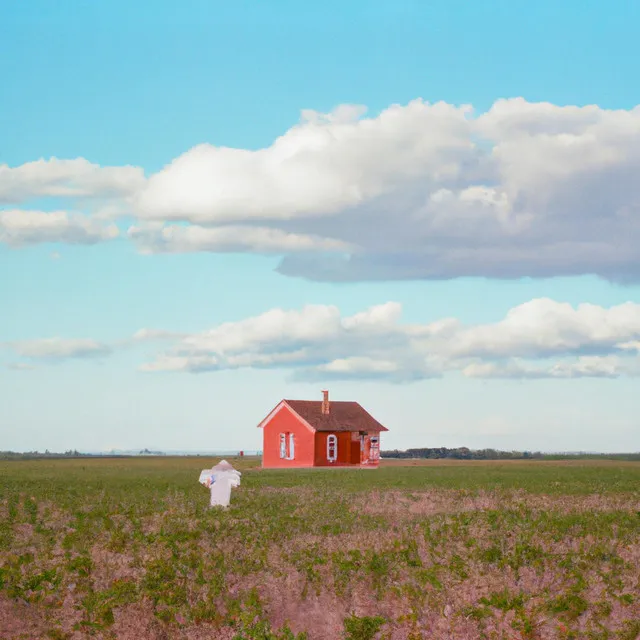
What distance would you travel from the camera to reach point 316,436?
70.3 m

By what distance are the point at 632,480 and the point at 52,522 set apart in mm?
32875

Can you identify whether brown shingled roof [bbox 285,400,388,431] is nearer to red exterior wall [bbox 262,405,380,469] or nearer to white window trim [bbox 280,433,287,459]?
red exterior wall [bbox 262,405,380,469]

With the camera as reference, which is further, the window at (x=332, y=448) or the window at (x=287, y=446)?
the window at (x=287, y=446)

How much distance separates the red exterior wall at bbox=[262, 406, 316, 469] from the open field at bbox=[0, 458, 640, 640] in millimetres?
42719

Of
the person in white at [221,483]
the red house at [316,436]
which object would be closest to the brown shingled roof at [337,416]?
the red house at [316,436]

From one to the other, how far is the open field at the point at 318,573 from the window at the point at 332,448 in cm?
4366

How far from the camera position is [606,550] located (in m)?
18.2

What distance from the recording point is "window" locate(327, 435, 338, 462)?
7144 centimetres

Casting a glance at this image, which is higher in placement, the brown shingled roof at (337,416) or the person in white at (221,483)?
the brown shingled roof at (337,416)

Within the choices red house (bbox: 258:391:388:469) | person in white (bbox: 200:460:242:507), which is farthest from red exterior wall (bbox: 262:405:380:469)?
person in white (bbox: 200:460:242:507)

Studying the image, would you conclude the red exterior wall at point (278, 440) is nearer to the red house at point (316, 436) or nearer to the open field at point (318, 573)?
the red house at point (316, 436)

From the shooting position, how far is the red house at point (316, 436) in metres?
70.6

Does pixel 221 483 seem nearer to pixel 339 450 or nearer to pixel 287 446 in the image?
pixel 287 446

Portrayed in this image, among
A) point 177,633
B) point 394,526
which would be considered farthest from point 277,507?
point 177,633
